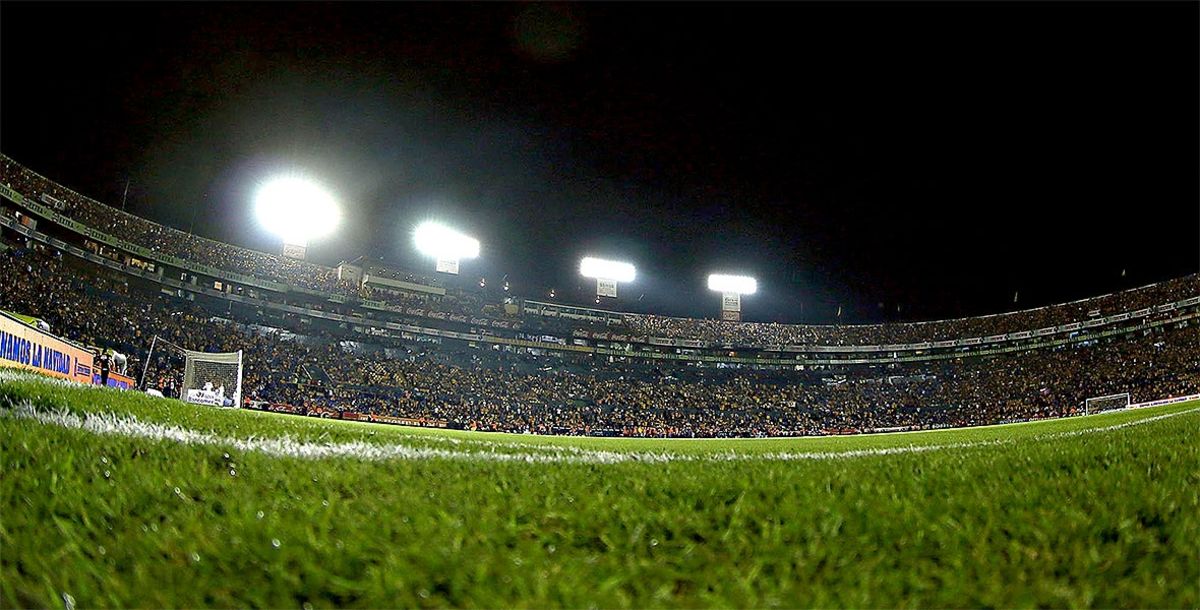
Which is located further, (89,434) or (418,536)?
(89,434)

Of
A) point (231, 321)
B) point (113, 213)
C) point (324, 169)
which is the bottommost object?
point (231, 321)

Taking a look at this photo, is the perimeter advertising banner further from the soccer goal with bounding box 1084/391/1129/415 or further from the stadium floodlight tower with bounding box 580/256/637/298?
the soccer goal with bounding box 1084/391/1129/415

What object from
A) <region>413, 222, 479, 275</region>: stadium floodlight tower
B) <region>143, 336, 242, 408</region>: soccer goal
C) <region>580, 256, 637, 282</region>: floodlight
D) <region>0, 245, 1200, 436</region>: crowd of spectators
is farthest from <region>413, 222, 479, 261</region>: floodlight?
<region>143, 336, 242, 408</region>: soccer goal

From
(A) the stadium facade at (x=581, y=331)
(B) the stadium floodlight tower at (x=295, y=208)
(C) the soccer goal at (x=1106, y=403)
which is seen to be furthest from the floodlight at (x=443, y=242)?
(C) the soccer goal at (x=1106, y=403)

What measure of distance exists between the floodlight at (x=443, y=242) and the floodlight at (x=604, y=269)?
1002cm

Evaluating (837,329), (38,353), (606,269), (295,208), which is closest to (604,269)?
(606,269)

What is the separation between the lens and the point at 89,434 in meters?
3.77

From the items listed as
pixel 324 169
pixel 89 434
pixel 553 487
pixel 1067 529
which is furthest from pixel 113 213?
pixel 1067 529

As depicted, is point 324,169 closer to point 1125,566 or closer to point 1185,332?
point 1125,566

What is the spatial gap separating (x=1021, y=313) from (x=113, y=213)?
246 ft

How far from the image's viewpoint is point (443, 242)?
46781mm

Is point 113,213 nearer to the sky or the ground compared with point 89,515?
nearer to the sky

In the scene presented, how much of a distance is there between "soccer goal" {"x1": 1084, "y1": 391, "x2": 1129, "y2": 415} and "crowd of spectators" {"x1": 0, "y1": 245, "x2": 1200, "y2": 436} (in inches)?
41.4

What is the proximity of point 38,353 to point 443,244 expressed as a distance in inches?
1297
